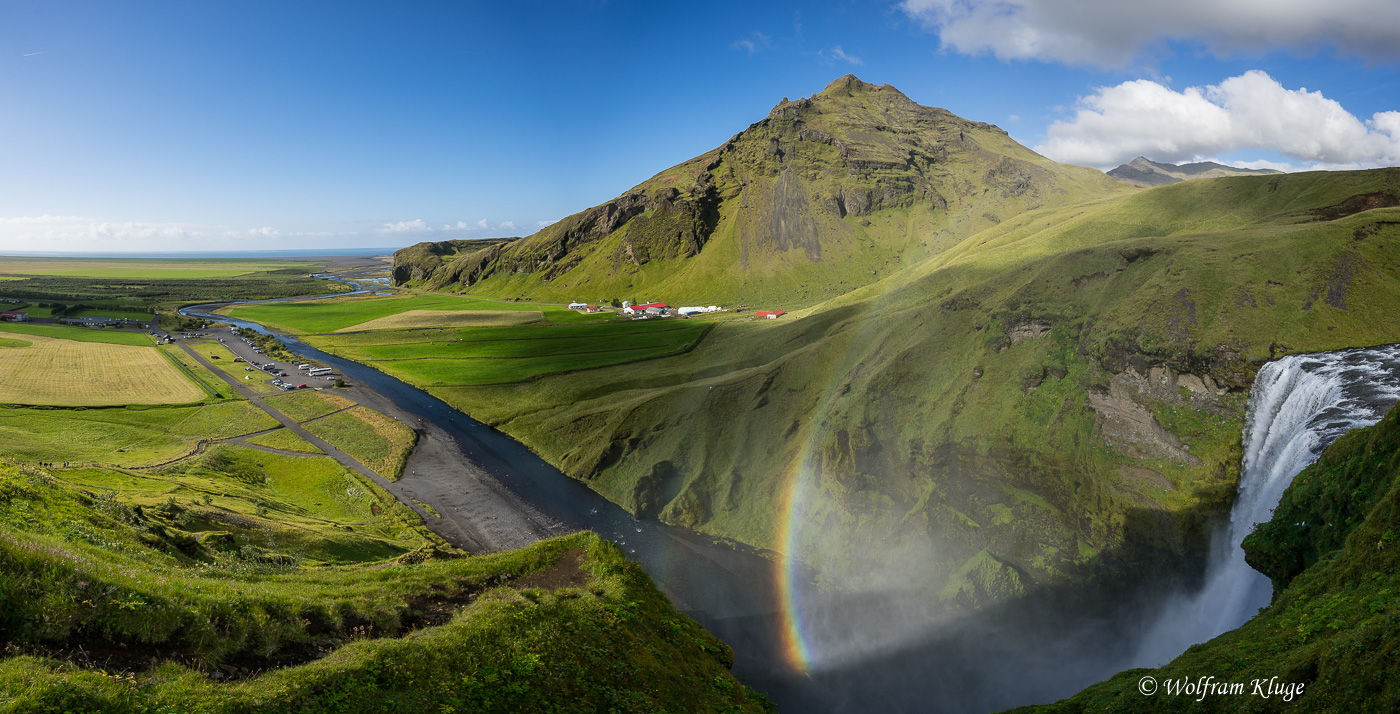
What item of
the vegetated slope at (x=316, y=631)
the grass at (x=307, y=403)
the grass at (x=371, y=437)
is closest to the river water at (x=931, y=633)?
the vegetated slope at (x=316, y=631)

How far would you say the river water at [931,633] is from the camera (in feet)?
114

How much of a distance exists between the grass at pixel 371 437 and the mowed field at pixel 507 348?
74.1 feet

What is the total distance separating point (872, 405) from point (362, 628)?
49.2m

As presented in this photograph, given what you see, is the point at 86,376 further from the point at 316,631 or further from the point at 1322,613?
the point at 1322,613

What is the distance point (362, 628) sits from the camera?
1644cm

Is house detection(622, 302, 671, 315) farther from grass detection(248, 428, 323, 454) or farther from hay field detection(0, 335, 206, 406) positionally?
grass detection(248, 428, 323, 454)

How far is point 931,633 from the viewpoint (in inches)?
1608

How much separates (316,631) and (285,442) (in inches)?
2881

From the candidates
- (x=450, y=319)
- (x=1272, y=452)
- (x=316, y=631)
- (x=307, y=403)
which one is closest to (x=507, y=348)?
(x=307, y=403)

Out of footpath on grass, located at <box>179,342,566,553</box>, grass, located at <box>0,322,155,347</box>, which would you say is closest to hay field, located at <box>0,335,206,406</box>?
grass, located at <box>0,322,155,347</box>

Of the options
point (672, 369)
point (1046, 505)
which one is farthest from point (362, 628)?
point (672, 369)

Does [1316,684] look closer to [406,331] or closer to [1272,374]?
[1272,374]

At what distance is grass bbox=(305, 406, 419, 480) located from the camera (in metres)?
70.9

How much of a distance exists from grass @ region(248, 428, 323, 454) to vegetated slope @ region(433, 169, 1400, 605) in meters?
28.1
